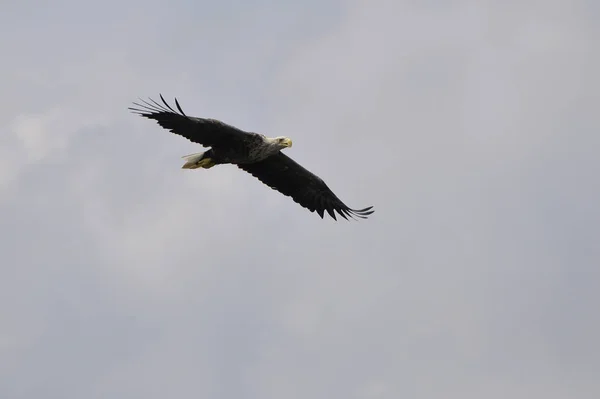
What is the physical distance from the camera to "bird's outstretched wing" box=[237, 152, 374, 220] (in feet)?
130

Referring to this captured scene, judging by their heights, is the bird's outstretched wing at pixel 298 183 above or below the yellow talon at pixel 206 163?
above

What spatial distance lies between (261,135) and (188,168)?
194 centimetres

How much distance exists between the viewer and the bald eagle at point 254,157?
36.7 metres

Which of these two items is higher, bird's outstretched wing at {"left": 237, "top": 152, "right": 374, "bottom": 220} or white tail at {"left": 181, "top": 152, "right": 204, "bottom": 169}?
bird's outstretched wing at {"left": 237, "top": 152, "right": 374, "bottom": 220}

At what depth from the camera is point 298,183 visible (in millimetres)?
40250

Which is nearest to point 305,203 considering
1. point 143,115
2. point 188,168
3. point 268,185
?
point 268,185

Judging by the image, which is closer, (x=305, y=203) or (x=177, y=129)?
(x=177, y=129)

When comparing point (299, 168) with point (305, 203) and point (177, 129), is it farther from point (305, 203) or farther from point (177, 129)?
point (177, 129)

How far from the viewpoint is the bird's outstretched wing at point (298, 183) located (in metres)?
39.7

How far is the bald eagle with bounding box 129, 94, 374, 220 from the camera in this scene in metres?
36.7

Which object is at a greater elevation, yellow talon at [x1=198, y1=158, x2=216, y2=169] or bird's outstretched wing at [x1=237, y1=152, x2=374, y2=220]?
bird's outstretched wing at [x1=237, y1=152, x2=374, y2=220]

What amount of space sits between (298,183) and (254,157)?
7.57 ft

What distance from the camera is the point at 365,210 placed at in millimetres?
40156

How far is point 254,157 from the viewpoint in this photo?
38.3 meters
